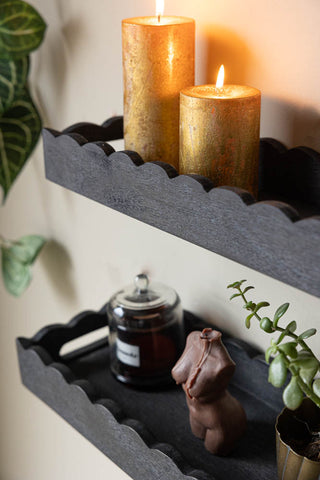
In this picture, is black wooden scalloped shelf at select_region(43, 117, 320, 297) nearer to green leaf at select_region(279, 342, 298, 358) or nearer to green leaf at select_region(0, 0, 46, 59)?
Result: green leaf at select_region(279, 342, 298, 358)

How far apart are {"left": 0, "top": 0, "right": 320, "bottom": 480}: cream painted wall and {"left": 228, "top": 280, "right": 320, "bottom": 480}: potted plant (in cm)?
8

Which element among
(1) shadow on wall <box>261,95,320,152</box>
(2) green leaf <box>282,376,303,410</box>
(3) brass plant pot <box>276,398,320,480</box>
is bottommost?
(3) brass plant pot <box>276,398,320,480</box>

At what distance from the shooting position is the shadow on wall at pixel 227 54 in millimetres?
542

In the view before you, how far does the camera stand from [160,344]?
0.66 meters

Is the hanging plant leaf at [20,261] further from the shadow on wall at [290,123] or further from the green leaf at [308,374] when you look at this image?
the green leaf at [308,374]

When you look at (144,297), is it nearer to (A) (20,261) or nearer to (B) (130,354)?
(B) (130,354)

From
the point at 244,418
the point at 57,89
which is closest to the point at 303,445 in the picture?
the point at 244,418

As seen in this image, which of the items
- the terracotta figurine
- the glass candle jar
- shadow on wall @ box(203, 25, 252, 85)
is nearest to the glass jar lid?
the glass candle jar

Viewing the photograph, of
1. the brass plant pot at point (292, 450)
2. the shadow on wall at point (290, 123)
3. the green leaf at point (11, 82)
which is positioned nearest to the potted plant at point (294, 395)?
the brass plant pot at point (292, 450)

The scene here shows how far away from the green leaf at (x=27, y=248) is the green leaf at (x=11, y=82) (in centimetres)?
22

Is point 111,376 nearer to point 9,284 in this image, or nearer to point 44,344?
point 44,344

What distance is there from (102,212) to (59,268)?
19cm

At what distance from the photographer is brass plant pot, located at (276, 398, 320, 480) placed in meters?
0.46

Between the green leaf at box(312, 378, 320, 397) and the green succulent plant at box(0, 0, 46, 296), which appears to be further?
the green succulent plant at box(0, 0, 46, 296)
